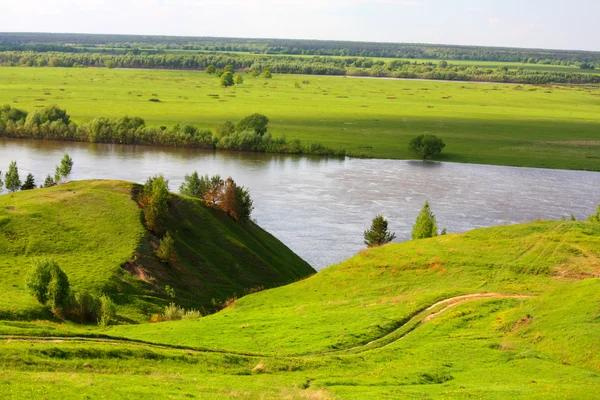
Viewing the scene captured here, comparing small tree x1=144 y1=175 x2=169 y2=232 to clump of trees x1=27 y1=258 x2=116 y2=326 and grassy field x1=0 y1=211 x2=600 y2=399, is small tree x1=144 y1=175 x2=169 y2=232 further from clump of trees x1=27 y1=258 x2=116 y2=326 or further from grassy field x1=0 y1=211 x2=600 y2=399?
clump of trees x1=27 y1=258 x2=116 y2=326

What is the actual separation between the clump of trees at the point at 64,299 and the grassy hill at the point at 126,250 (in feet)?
2.44

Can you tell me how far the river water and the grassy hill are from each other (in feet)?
41.5

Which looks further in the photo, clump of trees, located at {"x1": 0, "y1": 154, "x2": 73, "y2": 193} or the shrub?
clump of trees, located at {"x1": 0, "y1": 154, "x2": 73, "y2": 193}

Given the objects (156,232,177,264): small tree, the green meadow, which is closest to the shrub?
the green meadow

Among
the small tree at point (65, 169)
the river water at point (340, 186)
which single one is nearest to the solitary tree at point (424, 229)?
the river water at point (340, 186)

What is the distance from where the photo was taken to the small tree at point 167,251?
170 ft

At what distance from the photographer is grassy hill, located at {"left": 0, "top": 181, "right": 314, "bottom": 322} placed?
153ft

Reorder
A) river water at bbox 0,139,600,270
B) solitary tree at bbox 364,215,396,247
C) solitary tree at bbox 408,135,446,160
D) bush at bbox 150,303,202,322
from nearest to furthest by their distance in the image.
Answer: bush at bbox 150,303,202,322, solitary tree at bbox 364,215,396,247, river water at bbox 0,139,600,270, solitary tree at bbox 408,135,446,160

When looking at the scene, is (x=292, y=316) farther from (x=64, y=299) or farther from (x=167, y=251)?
(x=167, y=251)

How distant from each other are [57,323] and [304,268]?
29.7 m

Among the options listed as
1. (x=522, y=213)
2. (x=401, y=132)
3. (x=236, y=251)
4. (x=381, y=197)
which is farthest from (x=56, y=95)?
(x=236, y=251)

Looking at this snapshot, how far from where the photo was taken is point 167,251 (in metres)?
51.9

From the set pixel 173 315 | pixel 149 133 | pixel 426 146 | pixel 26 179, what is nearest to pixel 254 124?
pixel 149 133

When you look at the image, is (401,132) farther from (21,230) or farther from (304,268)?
(21,230)
